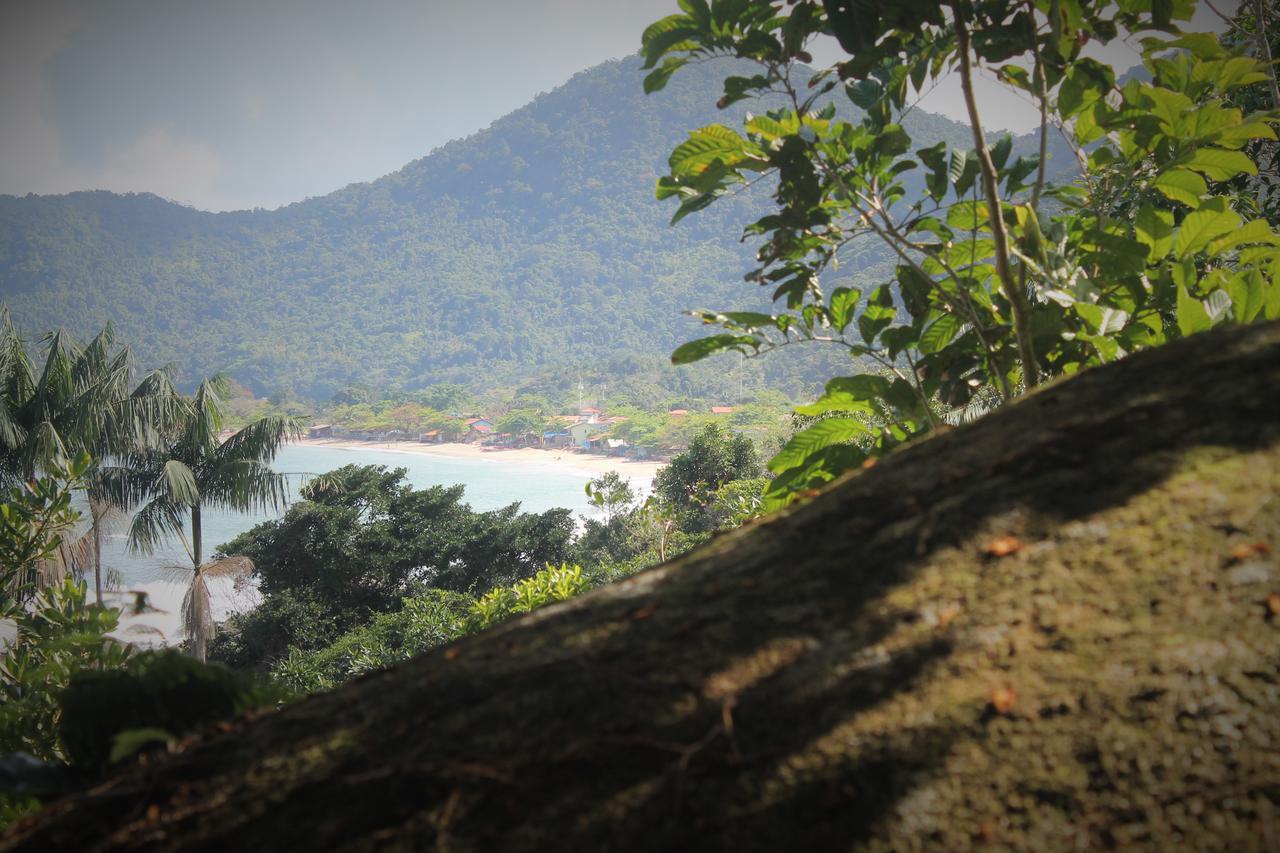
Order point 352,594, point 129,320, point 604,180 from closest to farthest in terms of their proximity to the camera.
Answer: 1. point 352,594
2. point 129,320
3. point 604,180

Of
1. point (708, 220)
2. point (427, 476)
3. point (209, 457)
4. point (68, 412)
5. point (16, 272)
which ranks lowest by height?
point (427, 476)

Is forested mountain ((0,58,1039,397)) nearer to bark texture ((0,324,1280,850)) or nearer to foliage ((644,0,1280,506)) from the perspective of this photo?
foliage ((644,0,1280,506))

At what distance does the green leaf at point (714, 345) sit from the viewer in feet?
3.81

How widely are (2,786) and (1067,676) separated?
75 cm

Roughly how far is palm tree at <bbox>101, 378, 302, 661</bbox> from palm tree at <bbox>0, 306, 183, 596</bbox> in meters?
0.40

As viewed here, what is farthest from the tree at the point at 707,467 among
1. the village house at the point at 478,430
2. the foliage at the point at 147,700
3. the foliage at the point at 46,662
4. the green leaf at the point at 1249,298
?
the village house at the point at 478,430

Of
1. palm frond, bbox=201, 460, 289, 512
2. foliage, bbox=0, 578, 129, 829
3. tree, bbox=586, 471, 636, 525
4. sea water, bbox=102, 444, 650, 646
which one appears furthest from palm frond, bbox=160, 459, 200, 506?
sea water, bbox=102, 444, 650, 646

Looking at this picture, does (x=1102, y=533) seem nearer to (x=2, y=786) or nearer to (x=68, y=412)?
(x=2, y=786)

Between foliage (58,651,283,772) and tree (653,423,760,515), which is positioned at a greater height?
foliage (58,651,283,772)

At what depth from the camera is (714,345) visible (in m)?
1.17

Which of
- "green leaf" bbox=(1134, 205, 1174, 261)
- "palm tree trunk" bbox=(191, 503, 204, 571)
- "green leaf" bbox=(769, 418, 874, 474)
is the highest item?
"green leaf" bbox=(1134, 205, 1174, 261)

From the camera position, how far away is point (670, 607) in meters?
0.58

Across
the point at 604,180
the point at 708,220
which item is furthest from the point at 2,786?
the point at 604,180

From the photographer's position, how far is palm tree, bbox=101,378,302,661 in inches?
533
